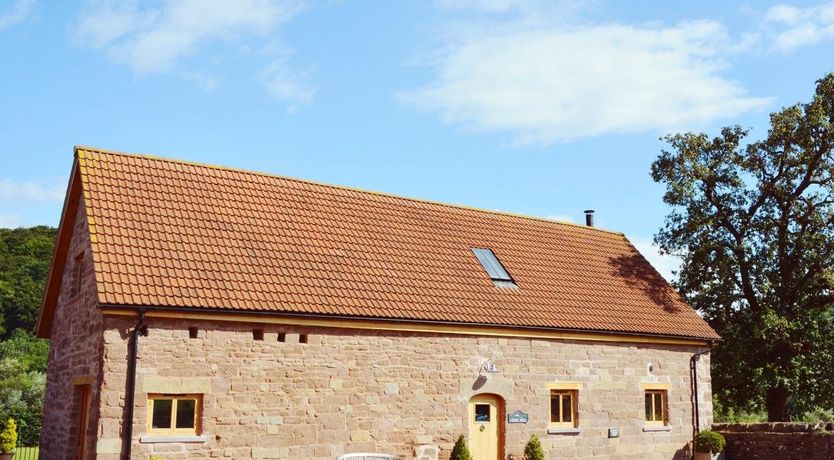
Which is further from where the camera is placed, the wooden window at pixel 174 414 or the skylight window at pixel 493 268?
the skylight window at pixel 493 268

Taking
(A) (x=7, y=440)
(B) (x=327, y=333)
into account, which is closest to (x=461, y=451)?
(B) (x=327, y=333)

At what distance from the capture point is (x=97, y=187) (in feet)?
56.4

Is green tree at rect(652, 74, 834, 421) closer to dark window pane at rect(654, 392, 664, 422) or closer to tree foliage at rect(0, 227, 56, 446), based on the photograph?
dark window pane at rect(654, 392, 664, 422)

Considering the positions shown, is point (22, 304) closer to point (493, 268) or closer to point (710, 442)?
point (493, 268)

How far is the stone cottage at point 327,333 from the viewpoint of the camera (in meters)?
15.2

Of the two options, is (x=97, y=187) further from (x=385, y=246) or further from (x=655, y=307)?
(x=655, y=307)

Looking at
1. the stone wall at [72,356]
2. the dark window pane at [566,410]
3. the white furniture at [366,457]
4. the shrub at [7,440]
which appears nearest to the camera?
the stone wall at [72,356]

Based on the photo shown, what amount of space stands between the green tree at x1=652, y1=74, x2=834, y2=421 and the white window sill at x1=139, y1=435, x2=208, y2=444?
59.0 feet

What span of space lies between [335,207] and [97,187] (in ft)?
19.6

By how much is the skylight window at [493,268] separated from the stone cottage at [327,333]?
6 cm

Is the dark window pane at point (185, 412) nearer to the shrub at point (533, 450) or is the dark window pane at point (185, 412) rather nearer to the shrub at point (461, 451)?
the shrub at point (461, 451)

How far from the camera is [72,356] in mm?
17359

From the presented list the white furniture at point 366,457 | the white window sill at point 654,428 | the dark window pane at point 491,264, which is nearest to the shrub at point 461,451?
the white furniture at point 366,457

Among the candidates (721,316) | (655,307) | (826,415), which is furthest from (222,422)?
(826,415)
